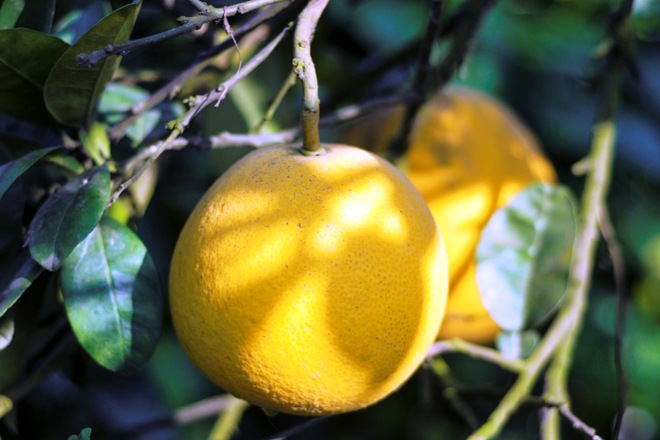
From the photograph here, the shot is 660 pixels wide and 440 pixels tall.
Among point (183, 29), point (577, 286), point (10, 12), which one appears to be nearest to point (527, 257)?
point (577, 286)

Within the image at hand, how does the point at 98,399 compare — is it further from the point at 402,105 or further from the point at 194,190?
the point at 402,105

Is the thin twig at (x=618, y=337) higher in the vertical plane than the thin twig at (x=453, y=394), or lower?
higher

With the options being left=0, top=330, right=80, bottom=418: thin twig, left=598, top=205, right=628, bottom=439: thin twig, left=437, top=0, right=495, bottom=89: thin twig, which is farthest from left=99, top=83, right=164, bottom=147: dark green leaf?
left=598, top=205, right=628, bottom=439: thin twig

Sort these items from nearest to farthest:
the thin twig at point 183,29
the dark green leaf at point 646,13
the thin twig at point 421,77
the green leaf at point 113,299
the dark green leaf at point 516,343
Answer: the thin twig at point 183,29 → the green leaf at point 113,299 → the thin twig at point 421,77 → the dark green leaf at point 516,343 → the dark green leaf at point 646,13

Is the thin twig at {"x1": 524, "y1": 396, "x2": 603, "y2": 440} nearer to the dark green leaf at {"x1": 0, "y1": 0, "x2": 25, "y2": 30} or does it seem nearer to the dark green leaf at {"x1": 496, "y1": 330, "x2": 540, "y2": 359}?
the dark green leaf at {"x1": 496, "y1": 330, "x2": 540, "y2": 359}

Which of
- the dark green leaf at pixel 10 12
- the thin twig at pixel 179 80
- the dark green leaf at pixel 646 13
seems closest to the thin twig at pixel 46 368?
the thin twig at pixel 179 80

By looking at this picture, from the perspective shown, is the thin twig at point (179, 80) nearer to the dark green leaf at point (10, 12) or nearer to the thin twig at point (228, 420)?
the dark green leaf at point (10, 12)
